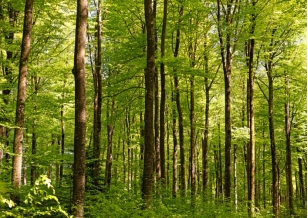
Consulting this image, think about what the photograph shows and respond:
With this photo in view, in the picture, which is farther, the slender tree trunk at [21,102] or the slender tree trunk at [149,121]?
the slender tree trunk at [21,102]

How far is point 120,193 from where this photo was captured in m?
13.0

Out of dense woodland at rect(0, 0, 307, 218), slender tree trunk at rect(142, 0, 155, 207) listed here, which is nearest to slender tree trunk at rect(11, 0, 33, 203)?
dense woodland at rect(0, 0, 307, 218)

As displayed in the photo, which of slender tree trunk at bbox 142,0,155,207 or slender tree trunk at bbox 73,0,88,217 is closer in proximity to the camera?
slender tree trunk at bbox 73,0,88,217

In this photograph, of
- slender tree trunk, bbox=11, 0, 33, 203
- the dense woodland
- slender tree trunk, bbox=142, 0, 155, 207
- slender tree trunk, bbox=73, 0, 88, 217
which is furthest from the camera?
slender tree trunk, bbox=11, 0, 33, 203

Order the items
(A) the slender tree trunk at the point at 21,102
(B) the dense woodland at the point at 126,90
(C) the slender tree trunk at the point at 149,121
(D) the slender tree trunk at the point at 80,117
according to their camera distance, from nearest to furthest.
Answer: (D) the slender tree trunk at the point at 80,117
(B) the dense woodland at the point at 126,90
(C) the slender tree trunk at the point at 149,121
(A) the slender tree trunk at the point at 21,102

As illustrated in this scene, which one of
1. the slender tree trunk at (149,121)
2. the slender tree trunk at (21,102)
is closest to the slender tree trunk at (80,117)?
the slender tree trunk at (149,121)

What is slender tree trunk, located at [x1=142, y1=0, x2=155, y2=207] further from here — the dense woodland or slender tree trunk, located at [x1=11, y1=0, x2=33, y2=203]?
slender tree trunk, located at [x1=11, y1=0, x2=33, y2=203]

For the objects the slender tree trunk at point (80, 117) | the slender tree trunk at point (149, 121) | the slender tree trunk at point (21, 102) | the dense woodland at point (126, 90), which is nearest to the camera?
the slender tree trunk at point (80, 117)

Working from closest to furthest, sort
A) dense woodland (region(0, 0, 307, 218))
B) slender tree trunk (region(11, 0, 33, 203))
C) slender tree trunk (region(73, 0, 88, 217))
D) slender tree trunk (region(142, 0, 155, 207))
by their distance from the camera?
slender tree trunk (region(73, 0, 88, 217)) < dense woodland (region(0, 0, 307, 218)) < slender tree trunk (region(142, 0, 155, 207)) < slender tree trunk (region(11, 0, 33, 203))

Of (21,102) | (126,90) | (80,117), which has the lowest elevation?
(80,117)

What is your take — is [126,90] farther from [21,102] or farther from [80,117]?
[80,117]

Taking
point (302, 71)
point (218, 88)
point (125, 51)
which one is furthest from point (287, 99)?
point (125, 51)

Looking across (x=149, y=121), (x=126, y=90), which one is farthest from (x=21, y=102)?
(x=126, y=90)

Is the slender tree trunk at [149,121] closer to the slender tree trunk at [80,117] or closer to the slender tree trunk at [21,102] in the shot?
the slender tree trunk at [80,117]
